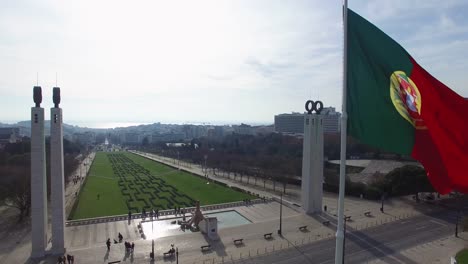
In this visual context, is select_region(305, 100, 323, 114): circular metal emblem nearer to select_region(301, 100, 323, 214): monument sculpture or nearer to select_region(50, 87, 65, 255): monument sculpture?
select_region(301, 100, 323, 214): monument sculpture

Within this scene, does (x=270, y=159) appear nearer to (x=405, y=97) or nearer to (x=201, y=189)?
(x=201, y=189)

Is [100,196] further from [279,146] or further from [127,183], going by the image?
[279,146]

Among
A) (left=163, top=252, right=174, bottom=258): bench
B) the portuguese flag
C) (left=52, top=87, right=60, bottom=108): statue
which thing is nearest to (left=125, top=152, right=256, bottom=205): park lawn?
(left=163, top=252, right=174, bottom=258): bench

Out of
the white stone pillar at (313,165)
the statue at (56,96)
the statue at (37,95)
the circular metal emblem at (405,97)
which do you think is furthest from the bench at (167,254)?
the circular metal emblem at (405,97)

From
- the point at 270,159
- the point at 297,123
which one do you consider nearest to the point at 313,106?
the point at 270,159

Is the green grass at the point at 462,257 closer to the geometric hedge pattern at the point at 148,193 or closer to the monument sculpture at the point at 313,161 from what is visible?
the monument sculpture at the point at 313,161

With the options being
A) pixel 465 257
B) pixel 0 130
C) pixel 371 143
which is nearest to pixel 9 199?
pixel 371 143
